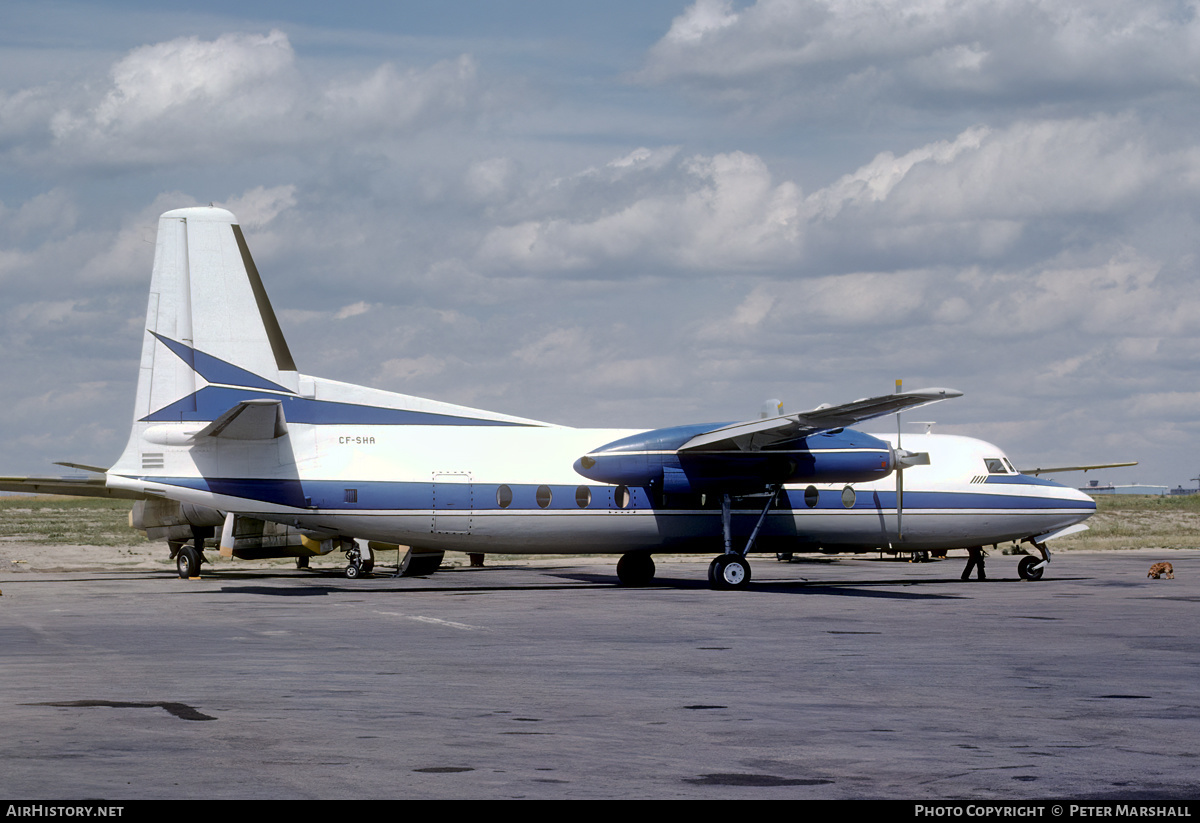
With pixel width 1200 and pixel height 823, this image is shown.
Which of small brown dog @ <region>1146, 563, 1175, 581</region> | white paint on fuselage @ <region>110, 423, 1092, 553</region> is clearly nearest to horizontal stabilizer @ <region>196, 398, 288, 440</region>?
white paint on fuselage @ <region>110, 423, 1092, 553</region>

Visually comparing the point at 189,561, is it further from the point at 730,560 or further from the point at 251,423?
the point at 730,560

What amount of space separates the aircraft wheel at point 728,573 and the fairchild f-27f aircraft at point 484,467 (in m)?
0.05

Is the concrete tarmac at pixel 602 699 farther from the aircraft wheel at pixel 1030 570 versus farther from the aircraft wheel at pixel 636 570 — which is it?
the aircraft wheel at pixel 1030 570

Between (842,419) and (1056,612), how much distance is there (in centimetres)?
641

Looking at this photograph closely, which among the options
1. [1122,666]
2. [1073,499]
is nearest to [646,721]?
[1122,666]

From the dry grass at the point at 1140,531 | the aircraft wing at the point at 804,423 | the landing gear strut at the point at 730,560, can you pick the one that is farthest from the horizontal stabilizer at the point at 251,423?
the dry grass at the point at 1140,531

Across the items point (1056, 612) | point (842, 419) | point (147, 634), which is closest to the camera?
point (147, 634)

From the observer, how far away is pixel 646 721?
1057 centimetres

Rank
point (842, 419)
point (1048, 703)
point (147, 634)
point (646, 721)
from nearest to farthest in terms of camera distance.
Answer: point (646, 721) < point (1048, 703) < point (147, 634) < point (842, 419)

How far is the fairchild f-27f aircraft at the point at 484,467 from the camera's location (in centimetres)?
2650

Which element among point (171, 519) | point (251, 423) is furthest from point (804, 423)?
point (171, 519)

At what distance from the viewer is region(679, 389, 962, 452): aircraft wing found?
24.5 meters

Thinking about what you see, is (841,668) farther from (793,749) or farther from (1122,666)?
(793,749)

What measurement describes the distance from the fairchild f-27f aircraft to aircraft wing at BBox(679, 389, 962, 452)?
69 mm
